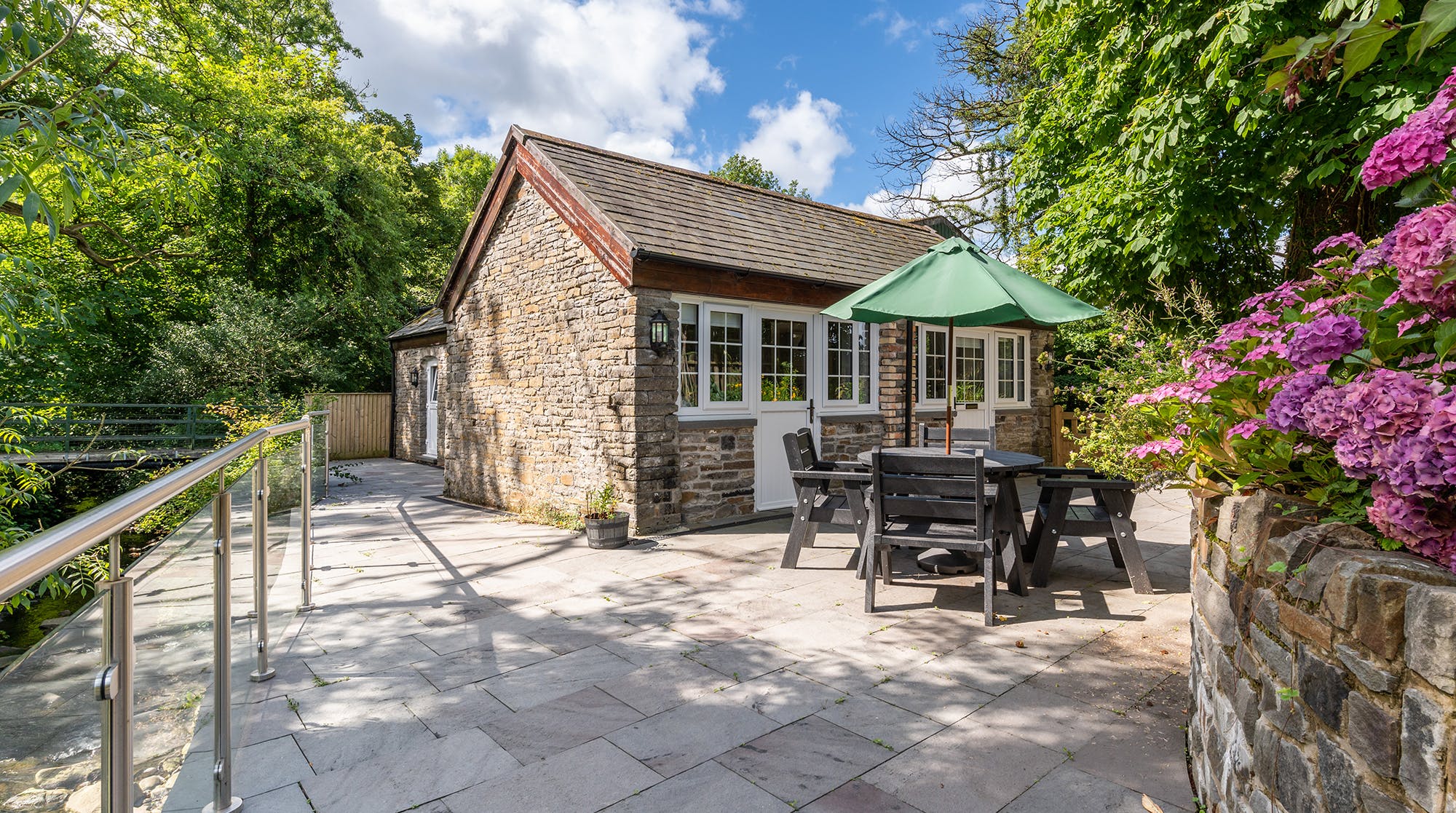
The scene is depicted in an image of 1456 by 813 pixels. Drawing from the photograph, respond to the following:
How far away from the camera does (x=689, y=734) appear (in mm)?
3121

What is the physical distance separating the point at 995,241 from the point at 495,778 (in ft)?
66.5

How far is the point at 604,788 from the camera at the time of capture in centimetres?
270

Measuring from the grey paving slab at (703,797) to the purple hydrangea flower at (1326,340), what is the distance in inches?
84.2

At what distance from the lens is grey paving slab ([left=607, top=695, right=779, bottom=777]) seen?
2914 mm

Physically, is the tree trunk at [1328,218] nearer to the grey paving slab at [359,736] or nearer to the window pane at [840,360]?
the window pane at [840,360]

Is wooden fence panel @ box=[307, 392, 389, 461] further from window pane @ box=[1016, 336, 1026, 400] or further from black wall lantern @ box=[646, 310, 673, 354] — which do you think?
window pane @ box=[1016, 336, 1026, 400]

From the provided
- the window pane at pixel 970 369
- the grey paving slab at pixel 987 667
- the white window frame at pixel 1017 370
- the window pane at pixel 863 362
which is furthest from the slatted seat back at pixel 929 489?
the white window frame at pixel 1017 370

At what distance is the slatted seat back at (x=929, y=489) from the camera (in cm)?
452

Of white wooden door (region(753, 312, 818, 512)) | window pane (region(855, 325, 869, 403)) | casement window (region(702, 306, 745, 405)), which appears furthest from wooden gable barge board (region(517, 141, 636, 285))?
window pane (region(855, 325, 869, 403))

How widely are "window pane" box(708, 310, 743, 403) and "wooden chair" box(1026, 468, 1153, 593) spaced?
388 cm

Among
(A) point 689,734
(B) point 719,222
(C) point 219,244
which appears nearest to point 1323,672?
(A) point 689,734

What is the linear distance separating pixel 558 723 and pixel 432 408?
14.8 meters

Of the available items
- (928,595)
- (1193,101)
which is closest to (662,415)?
(928,595)

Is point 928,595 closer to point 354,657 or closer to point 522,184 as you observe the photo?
point 354,657
